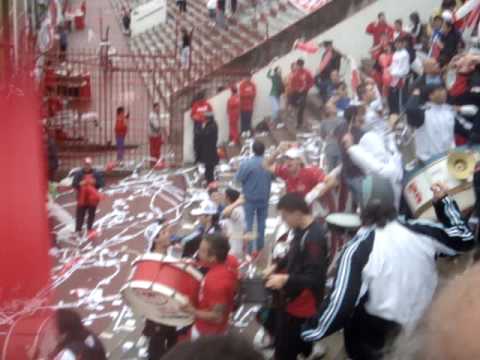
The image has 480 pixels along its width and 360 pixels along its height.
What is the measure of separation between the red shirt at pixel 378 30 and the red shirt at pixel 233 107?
3.14m

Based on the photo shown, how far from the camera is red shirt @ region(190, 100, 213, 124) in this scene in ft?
57.2

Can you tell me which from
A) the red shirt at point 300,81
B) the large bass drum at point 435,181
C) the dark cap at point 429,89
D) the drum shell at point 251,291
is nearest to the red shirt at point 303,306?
the drum shell at point 251,291

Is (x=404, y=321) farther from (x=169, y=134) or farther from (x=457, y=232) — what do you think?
(x=169, y=134)

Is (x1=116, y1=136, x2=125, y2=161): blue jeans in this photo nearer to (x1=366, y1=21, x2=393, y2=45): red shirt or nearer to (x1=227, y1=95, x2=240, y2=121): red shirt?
(x1=227, y1=95, x2=240, y2=121): red shirt

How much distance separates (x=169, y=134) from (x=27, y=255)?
8.17m

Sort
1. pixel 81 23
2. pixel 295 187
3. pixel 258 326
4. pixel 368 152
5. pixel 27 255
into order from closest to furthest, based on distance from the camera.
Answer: pixel 258 326
pixel 368 152
pixel 295 187
pixel 27 255
pixel 81 23

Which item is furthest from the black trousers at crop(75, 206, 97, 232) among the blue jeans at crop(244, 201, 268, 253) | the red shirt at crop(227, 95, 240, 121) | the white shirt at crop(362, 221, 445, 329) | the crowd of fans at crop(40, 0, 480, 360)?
the white shirt at crop(362, 221, 445, 329)

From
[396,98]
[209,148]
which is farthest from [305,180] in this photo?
[209,148]

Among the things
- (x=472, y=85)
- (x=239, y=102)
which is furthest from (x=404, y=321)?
(x=239, y=102)

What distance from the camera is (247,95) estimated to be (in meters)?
18.6

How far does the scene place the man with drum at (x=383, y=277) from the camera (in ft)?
16.6

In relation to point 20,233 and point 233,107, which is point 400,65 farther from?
point 20,233

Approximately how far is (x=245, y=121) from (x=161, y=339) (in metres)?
12.0

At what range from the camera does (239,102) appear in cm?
1853
